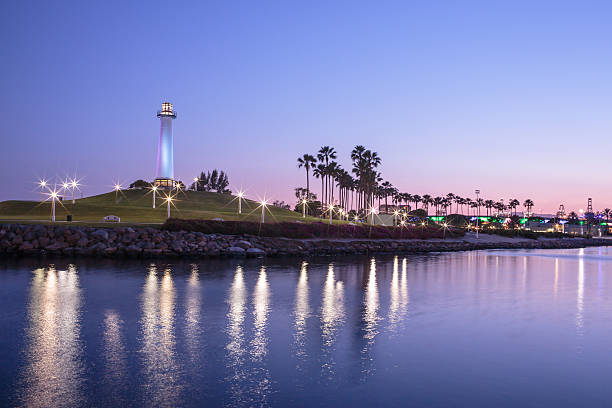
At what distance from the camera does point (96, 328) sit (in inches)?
552

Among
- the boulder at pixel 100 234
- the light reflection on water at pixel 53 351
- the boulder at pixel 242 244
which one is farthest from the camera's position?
the boulder at pixel 242 244

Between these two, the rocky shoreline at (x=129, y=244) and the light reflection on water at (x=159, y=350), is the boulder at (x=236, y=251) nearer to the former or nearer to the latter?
the rocky shoreline at (x=129, y=244)

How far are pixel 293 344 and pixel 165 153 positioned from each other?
116055 millimetres

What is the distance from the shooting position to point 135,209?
7825cm

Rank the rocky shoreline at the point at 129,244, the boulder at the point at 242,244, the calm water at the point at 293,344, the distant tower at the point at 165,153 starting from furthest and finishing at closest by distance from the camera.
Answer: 1. the distant tower at the point at 165,153
2. the boulder at the point at 242,244
3. the rocky shoreline at the point at 129,244
4. the calm water at the point at 293,344

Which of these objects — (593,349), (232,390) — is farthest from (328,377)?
(593,349)

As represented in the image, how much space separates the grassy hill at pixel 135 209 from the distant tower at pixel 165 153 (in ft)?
14.1

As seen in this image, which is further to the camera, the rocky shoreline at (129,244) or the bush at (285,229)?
the bush at (285,229)

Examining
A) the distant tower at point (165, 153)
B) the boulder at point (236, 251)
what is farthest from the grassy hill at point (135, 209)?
the boulder at point (236, 251)

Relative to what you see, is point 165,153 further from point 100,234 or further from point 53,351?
point 53,351

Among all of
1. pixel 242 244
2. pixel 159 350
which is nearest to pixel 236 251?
pixel 242 244

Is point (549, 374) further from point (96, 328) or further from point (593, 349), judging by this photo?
point (96, 328)

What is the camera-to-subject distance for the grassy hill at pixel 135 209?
6719cm

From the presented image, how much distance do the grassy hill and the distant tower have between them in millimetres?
4307
